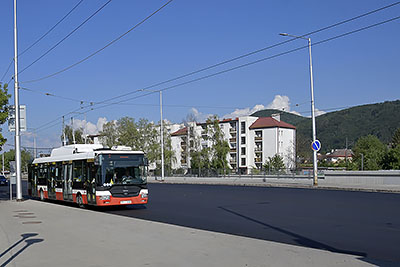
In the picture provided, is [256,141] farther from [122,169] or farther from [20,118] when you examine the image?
[122,169]

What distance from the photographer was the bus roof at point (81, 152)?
70.8 feet

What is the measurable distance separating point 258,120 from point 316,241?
98.9 metres

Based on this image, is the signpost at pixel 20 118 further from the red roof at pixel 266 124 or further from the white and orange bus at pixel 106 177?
the red roof at pixel 266 124

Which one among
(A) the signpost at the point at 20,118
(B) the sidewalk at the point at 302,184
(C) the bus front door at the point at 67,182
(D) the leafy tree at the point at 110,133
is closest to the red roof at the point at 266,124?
(D) the leafy tree at the point at 110,133

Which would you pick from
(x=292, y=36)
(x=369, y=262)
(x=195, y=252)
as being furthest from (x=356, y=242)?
(x=292, y=36)

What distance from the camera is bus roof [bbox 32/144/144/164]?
70.8 feet

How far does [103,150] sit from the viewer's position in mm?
21875

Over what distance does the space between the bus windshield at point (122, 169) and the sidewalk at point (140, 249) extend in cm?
644

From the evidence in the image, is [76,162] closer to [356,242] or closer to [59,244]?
[59,244]

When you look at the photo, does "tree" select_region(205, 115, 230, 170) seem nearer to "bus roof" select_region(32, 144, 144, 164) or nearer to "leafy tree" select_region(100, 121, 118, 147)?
"leafy tree" select_region(100, 121, 118, 147)

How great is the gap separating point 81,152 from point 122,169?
12.4 ft

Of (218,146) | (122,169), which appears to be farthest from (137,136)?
(122,169)

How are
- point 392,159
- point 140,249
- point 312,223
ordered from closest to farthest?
point 140,249 → point 312,223 → point 392,159

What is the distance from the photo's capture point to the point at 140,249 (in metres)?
10.1
